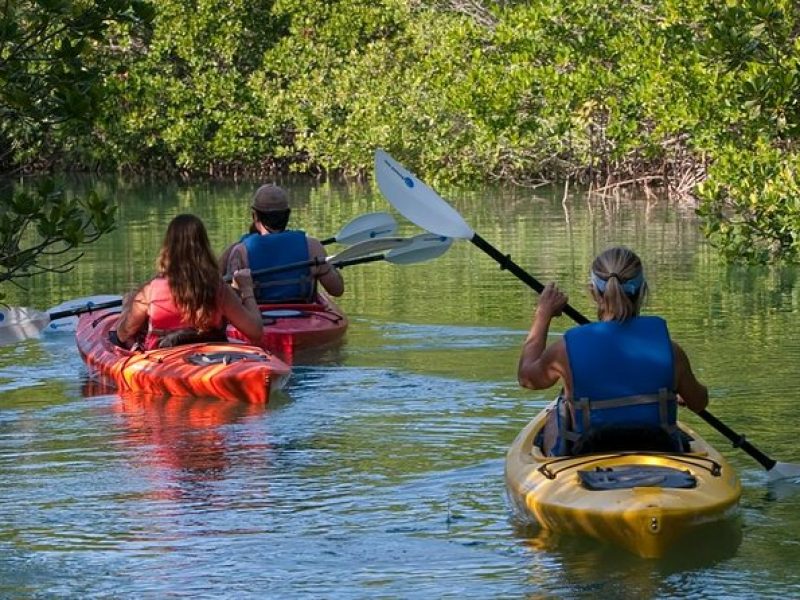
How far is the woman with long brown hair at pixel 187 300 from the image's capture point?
911cm

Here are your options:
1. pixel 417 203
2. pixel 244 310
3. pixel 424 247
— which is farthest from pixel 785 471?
pixel 244 310

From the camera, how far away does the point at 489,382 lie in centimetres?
1007

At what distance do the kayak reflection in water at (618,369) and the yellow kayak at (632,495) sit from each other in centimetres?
9

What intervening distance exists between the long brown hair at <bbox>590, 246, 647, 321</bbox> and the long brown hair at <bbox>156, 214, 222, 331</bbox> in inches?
130

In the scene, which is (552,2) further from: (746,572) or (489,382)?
(746,572)

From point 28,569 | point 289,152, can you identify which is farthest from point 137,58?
point 28,569

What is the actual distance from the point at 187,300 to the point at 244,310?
37cm

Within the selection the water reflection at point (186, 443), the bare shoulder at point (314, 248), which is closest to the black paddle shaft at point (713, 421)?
the water reflection at point (186, 443)

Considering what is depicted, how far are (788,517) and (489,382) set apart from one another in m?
3.40

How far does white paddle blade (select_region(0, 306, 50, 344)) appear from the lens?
7957 millimetres

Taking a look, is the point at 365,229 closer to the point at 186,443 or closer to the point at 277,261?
the point at 277,261

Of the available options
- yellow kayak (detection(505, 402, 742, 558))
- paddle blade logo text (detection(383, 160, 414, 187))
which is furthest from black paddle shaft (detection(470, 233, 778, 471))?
yellow kayak (detection(505, 402, 742, 558))

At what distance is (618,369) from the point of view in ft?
20.4

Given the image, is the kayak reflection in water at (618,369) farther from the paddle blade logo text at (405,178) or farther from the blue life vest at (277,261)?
the blue life vest at (277,261)
